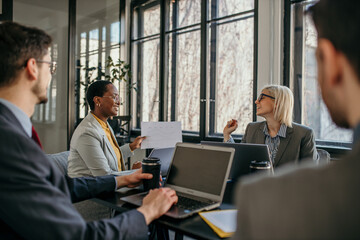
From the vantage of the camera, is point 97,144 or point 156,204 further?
point 97,144

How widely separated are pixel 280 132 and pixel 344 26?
1.96 metres

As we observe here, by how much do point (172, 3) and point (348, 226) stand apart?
521 centimetres

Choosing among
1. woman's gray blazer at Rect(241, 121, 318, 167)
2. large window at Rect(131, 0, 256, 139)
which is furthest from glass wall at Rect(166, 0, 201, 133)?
woman's gray blazer at Rect(241, 121, 318, 167)

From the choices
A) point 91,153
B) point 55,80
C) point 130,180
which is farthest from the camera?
point 55,80

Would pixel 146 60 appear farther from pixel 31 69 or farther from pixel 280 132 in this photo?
pixel 31 69

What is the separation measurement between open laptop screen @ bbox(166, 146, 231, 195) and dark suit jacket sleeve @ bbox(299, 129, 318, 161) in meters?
1.12

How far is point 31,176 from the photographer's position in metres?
0.96

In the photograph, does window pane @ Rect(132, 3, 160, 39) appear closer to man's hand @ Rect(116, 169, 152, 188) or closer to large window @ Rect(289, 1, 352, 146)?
Result: large window @ Rect(289, 1, 352, 146)

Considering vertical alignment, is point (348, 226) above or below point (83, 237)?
above

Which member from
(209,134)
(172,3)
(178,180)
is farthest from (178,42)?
(178,180)

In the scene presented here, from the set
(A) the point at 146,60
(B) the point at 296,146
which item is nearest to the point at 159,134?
(B) the point at 296,146

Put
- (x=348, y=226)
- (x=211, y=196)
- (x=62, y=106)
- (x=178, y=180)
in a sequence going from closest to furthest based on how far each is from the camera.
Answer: (x=348, y=226)
(x=211, y=196)
(x=178, y=180)
(x=62, y=106)

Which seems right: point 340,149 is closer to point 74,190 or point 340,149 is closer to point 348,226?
point 74,190

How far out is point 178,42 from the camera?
5.13 meters
